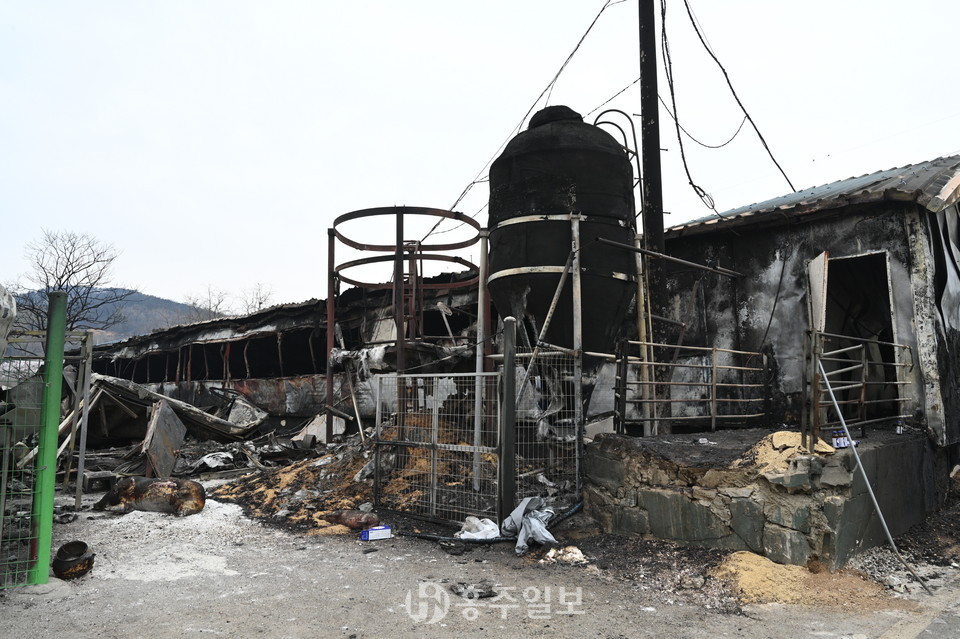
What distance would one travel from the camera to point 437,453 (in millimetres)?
7332

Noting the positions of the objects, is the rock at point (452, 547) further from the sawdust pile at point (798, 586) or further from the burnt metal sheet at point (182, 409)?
the burnt metal sheet at point (182, 409)

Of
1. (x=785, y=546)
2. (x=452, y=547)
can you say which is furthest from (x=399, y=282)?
(x=785, y=546)

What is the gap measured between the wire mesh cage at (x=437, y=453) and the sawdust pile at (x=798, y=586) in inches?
102

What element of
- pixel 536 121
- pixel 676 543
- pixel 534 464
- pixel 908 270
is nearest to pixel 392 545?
pixel 534 464

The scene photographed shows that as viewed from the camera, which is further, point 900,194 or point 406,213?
point 406,213

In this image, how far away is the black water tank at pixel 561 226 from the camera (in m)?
7.80

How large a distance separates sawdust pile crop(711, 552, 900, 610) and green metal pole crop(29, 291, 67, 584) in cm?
539

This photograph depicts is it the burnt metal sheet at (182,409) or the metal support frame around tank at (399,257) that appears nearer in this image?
the metal support frame around tank at (399,257)

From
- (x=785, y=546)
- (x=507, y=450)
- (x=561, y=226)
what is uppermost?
(x=561, y=226)

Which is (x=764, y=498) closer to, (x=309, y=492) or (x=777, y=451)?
(x=777, y=451)

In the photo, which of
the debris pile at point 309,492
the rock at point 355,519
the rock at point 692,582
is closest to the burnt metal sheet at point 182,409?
the debris pile at point 309,492

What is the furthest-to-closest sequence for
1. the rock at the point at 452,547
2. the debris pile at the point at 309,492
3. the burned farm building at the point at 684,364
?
the debris pile at the point at 309,492 < the rock at the point at 452,547 < the burned farm building at the point at 684,364

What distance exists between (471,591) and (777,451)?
2.96 metres

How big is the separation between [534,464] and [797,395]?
14.6 ft
